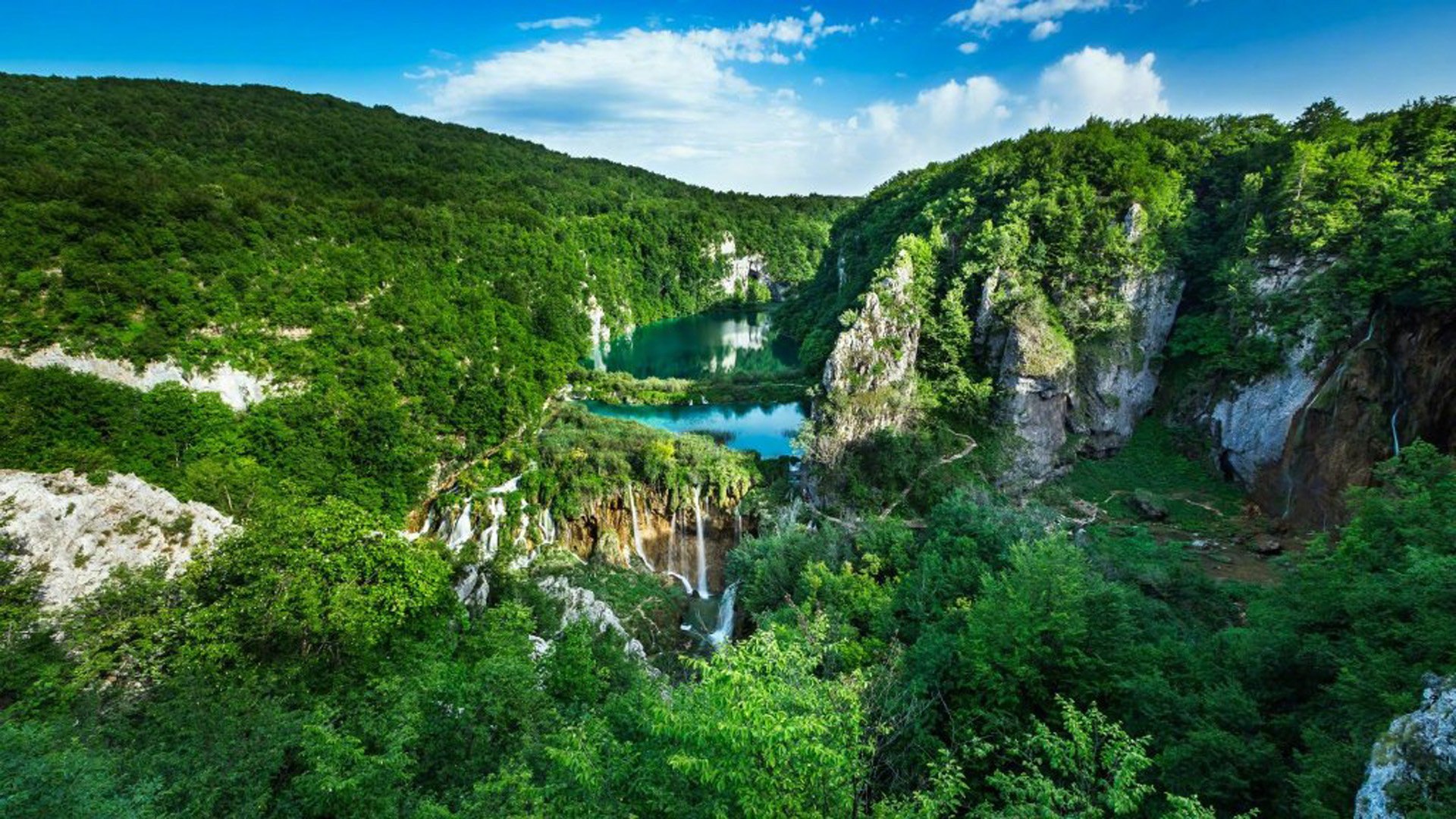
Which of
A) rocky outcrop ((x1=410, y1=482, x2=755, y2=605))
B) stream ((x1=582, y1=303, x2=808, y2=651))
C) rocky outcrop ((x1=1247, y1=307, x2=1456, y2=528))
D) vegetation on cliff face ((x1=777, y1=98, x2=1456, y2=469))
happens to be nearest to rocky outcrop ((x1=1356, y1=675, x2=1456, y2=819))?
stream ((x1=582, y1=303, x2=808, y2=651))

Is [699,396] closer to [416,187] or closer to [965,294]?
[965,294]

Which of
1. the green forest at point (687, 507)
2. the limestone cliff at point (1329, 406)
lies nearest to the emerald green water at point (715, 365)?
the green forest at point (687, 507)

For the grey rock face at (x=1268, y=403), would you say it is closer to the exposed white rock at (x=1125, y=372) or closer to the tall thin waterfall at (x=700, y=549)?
the exposed white rock at (x=1125, y=372)

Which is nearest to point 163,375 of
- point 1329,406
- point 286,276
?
point 286,276

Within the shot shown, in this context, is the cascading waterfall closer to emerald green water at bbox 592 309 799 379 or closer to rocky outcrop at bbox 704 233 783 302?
emerald green water at bbox 592 309 799 379

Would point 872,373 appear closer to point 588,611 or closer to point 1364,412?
point 1364,412

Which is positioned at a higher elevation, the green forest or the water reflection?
the green forest
